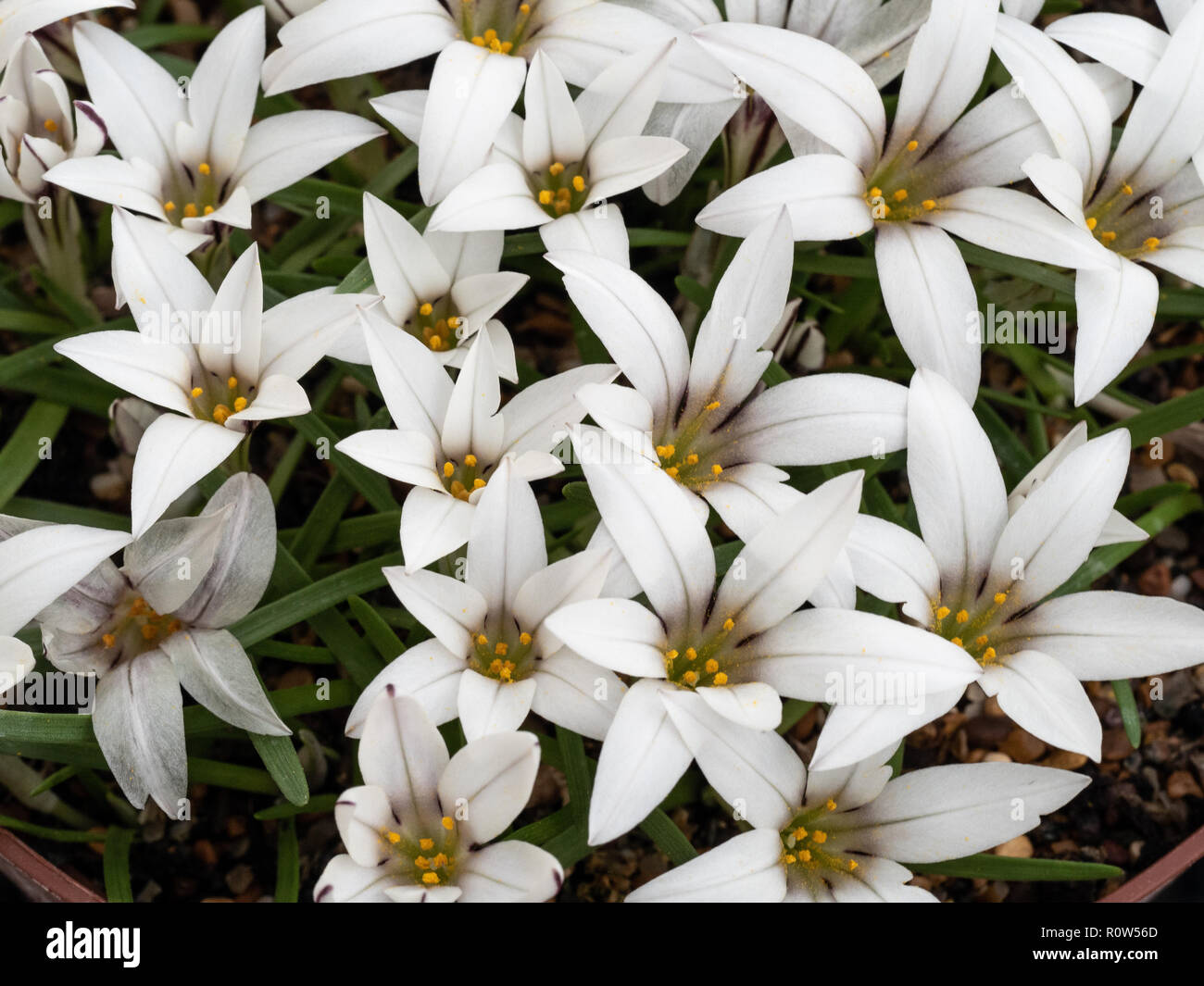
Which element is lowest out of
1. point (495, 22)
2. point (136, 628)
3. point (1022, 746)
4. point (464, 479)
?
point (1022, 746)

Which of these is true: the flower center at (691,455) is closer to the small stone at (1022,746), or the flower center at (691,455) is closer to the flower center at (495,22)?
the flower center at (495,22)

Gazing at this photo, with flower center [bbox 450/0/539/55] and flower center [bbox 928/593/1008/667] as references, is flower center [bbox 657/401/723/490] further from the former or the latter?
flower center [bbox 450/0/539/55]

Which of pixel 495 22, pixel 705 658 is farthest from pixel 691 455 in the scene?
pixel 495 22

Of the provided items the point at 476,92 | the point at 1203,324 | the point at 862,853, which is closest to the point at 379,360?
the point at 476,92

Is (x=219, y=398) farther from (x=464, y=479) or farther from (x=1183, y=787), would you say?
(x=1183, y=787)

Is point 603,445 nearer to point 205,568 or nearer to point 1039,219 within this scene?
point 205,568

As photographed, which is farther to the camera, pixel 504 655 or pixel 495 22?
pixel 495 22
